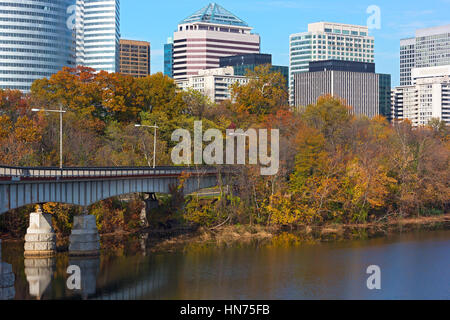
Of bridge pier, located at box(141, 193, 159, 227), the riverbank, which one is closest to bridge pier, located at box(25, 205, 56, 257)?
the riverbank

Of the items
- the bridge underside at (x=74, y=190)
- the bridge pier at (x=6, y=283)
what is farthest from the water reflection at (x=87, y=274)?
the bridge underside at (x=74, y=190)

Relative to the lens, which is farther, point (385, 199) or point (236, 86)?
point (236, 86)

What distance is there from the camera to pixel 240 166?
80.4m

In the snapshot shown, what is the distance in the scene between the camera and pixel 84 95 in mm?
102375

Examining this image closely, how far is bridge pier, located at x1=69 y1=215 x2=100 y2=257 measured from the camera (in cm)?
6153

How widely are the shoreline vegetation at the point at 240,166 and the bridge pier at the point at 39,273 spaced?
11.4 m

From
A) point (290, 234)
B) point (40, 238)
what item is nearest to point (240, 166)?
point (290, 234)

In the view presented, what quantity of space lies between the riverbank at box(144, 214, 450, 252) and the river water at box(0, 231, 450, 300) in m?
2.39

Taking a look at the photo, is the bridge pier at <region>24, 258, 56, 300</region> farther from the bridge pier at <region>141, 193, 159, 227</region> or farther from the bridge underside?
the bridge pier at <region>141, 193, 159, 227</region>

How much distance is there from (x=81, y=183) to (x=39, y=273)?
33.5 ft
